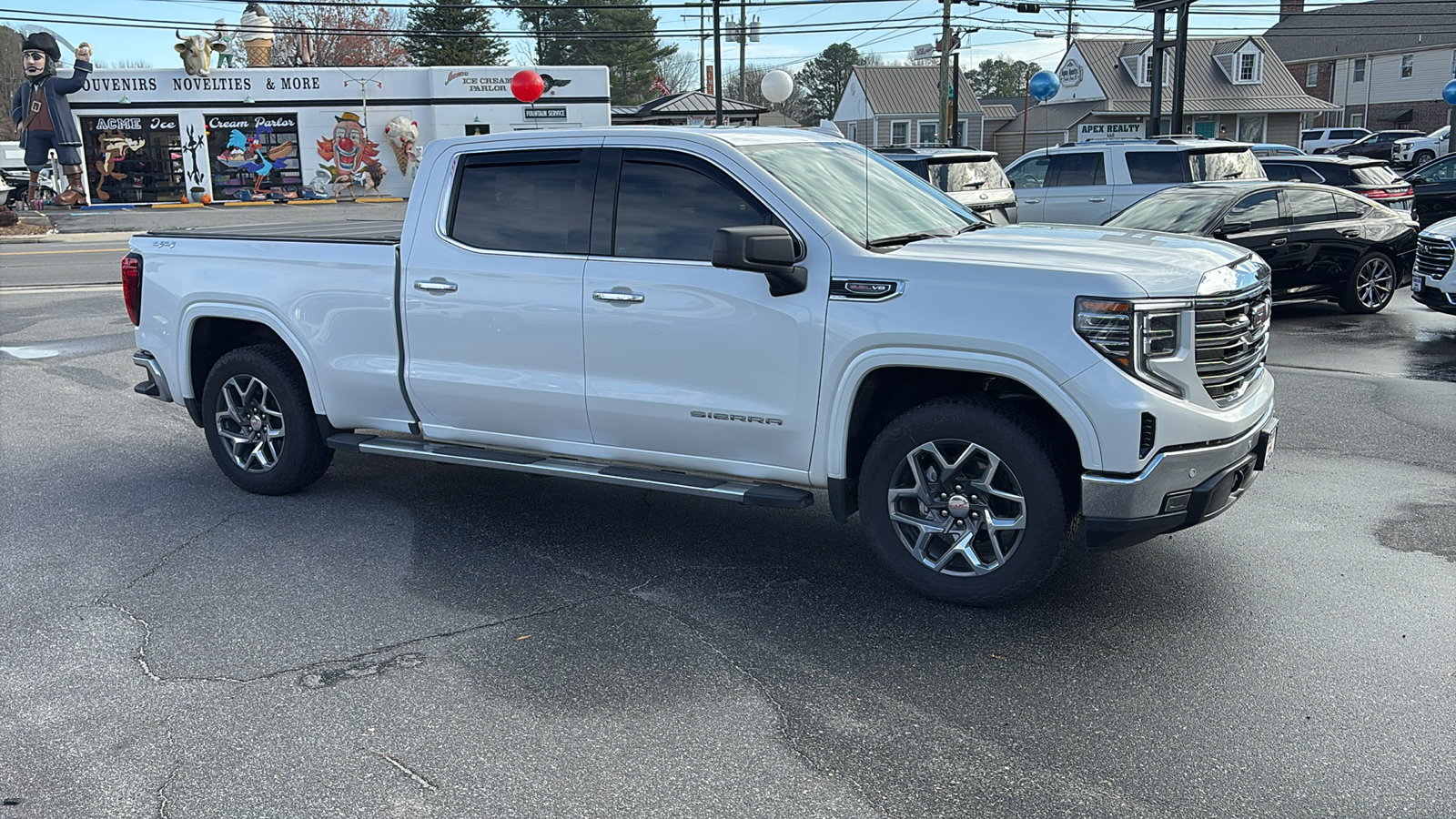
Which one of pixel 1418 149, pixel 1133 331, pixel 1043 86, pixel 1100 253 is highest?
pixel 1043 86

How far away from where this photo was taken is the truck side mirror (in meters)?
4.50

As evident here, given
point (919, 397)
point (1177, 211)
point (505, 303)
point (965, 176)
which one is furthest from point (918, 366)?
point (965, 176)

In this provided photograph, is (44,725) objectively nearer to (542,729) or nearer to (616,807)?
(542,729)

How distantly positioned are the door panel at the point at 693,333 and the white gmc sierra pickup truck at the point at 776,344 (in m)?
0.01

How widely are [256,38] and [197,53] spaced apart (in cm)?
418

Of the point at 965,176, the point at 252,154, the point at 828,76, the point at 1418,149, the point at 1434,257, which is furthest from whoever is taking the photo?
the point at 828,76

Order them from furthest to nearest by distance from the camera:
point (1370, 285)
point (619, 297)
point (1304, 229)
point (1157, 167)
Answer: point (1157, 167)
point (1370, 285)
point (1304, 229)
point (619, 297)

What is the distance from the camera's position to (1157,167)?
16328 mm

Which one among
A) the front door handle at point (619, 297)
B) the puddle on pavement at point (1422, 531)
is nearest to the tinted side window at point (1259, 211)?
the puddle on pavement at point (1422, 531)

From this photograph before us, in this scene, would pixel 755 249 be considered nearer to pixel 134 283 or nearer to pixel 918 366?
pixel 918 366

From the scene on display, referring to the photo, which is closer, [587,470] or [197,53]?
[587,470]

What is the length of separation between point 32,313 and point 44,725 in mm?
11900

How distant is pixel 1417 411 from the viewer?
8227mm

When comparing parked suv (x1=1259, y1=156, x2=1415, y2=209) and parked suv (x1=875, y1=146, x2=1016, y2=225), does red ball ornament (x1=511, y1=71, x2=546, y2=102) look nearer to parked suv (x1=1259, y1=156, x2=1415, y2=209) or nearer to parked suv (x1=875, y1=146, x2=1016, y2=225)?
parked suv (x1=875, y1=146, x2=1016, y2=225)
